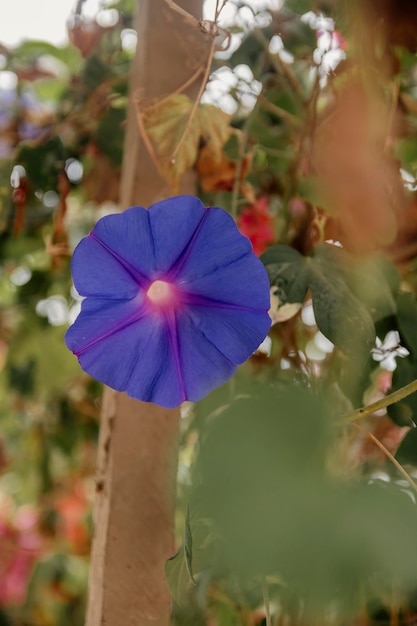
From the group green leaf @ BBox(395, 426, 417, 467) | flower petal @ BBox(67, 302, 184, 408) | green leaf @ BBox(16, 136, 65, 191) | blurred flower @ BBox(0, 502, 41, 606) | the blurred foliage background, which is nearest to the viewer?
the blurred foliage background

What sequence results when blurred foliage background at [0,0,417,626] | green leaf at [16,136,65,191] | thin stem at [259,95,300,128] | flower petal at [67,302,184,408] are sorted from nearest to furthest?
blurred foliage background at [0,0,417,626] → flower petal at [67,302,184,408] → thin stem at [259,95,300,128] → green leaf at [16,136,65,191]

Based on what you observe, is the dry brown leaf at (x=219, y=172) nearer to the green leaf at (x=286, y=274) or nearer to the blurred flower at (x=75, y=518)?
the green leaf at (x=286, y=274)

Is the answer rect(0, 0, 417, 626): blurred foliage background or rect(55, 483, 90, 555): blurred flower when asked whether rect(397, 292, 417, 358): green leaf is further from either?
rect(55, 483, 90, 555): blurred flower

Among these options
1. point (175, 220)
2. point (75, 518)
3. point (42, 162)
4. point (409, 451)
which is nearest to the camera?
point (175, 220)

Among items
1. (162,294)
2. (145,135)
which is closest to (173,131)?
(145,135)

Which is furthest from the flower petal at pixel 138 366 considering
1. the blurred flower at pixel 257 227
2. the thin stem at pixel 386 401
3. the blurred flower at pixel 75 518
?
the blurred flower at pixel 75 518

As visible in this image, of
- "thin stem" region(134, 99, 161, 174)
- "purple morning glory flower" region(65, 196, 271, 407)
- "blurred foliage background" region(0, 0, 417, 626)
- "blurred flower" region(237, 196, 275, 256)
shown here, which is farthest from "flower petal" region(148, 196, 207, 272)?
"blurred flower" region(237, 196, 275, 256)

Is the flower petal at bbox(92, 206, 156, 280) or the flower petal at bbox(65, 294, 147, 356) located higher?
the flower petal at bbox(92, 206, 156, 280)

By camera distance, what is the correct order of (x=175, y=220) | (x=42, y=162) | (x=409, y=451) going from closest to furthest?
(x=175, y=220), (x=409, y=451), (x=42, y=162)

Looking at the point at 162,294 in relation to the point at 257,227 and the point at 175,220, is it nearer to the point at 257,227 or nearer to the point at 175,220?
the point at 175,220
